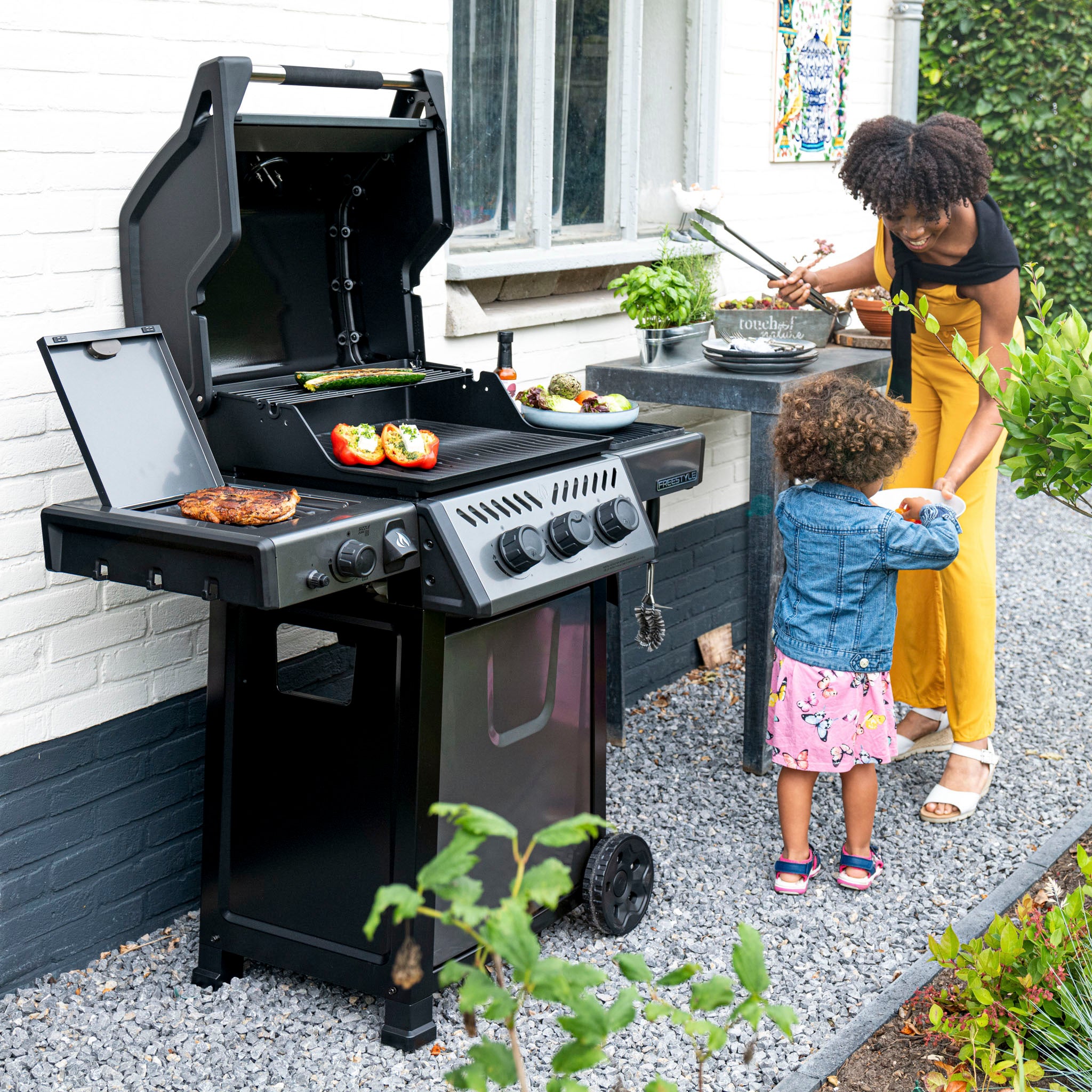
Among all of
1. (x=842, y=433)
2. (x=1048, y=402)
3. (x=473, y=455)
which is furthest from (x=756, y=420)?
(x=1048, y=402)

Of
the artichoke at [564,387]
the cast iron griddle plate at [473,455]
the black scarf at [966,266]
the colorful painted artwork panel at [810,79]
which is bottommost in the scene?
the cast iron griddle plate at [473,455]

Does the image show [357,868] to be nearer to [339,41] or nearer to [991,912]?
[991,912]

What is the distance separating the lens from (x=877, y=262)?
3.88m

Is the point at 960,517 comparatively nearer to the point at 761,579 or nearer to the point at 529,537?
the point at 761,579

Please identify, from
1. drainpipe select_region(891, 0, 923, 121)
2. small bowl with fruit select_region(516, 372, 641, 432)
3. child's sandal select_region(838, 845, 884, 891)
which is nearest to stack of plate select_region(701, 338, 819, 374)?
small bowl with fruit select_region(516, 372, 641, 432)

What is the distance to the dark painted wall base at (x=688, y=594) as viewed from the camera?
462 cm

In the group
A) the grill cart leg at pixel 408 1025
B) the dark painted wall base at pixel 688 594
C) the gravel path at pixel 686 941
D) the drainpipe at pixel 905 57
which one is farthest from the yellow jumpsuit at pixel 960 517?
the drainpipe at pixel 905 57

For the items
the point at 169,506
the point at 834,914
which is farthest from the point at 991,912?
the point at 169,506

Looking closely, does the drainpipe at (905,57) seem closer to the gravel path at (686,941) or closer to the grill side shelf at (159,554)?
the gravel path at (686,941)

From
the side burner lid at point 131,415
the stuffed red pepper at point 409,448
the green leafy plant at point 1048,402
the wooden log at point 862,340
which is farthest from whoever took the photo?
the wooden log at point 862,340

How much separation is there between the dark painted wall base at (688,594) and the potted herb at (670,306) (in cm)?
82

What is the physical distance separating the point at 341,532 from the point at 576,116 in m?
2.48

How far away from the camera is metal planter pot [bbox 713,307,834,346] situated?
158 inches

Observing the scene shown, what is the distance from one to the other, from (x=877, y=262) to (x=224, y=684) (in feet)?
7.60
